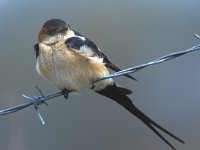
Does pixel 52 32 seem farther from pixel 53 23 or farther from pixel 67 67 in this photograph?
pixel 67 67

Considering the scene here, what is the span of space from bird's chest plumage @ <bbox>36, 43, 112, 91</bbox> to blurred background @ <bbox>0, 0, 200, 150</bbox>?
3.55m

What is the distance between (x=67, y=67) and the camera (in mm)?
3838

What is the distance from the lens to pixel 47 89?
30.2 ft

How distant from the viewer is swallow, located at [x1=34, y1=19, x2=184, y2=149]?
12.6ft

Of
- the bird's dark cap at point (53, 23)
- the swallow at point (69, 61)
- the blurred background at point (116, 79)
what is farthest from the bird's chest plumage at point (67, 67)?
the blurred background at point (116, 79)

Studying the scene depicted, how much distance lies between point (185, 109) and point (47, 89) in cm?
143

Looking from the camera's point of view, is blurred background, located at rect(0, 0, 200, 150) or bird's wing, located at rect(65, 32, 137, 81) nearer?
bird's wing, located at rect(65, 32, 137, 81)

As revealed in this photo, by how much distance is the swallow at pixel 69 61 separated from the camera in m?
3.84

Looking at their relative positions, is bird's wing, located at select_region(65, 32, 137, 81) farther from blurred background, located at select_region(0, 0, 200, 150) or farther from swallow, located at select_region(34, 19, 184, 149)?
blurred background, located at select_region(0, 0, 200, 150)

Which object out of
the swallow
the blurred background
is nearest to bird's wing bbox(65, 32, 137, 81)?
the swallow

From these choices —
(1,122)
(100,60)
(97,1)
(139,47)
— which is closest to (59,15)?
(97,1)

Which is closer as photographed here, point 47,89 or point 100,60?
point 100,60

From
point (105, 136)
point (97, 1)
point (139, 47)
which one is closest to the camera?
point (105, 136)

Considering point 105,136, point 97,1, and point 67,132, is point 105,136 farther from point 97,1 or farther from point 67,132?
point 97,1
